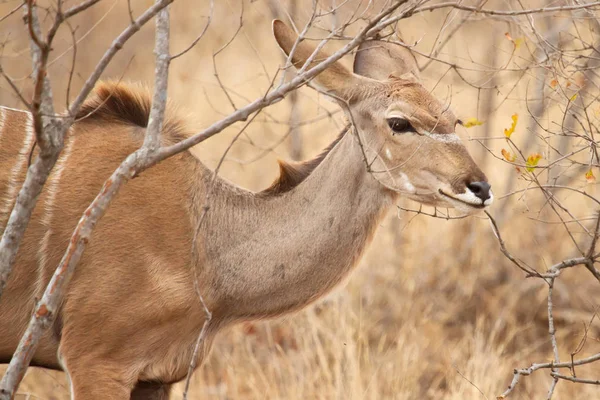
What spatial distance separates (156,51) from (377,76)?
5.75 feet

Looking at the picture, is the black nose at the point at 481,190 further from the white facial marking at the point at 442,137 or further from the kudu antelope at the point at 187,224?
the white facial marking at the point at 442,137

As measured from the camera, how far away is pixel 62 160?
4.24 meters

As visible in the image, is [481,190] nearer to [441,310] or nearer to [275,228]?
[275,228]

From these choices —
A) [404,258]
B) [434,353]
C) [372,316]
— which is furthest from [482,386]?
[404,258]

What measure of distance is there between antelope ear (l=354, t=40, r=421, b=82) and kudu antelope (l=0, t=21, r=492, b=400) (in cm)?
19

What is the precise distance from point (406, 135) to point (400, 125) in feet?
0.18

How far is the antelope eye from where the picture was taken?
4281mm

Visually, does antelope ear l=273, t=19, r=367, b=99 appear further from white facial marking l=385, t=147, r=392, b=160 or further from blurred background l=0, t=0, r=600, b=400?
blurred background l=0, t=0, r=600, b=400

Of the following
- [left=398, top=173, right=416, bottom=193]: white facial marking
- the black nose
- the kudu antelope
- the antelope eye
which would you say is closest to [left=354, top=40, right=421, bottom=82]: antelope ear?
the kudu antelope

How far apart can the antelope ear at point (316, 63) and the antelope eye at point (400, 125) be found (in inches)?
10.0

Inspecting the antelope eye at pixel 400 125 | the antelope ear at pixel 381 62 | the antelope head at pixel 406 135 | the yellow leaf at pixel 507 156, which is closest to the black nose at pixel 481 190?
the antelope head at pixel 406 135

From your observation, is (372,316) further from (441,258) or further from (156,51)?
(156,51)

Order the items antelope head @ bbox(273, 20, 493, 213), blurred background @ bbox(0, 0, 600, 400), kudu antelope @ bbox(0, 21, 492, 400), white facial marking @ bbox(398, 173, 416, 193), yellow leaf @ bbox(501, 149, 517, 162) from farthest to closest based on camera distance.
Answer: blurred background @ bbox(0, 0, 600, 400), white facial marking @ bbox(398, 173, 416, 193), antelope head @ bbox(273, 20, 493, 213), kudu antelope @ bbox(0, 21, 492, 400), yellow leaf @ bbox(501, 149, 517, 162)

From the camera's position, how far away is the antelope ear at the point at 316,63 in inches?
165
